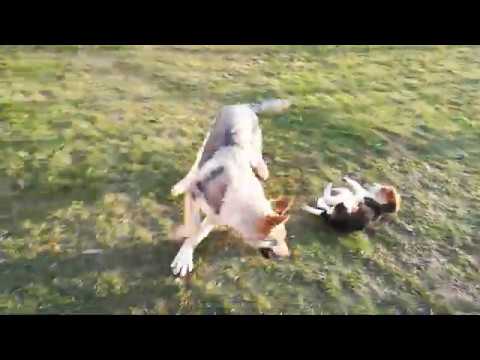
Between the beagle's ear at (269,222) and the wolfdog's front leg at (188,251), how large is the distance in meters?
0.63

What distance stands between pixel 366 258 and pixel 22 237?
3214mm

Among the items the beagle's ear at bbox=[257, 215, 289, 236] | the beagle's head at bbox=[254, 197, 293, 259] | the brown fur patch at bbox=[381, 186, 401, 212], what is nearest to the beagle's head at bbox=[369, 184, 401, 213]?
the brown fur patch at bbox=[381, 186, 401, 212]

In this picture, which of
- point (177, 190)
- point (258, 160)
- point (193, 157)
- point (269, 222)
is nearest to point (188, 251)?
point (177, 190)

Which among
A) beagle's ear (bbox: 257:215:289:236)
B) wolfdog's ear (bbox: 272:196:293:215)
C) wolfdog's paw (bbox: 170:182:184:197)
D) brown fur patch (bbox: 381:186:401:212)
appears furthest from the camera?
brown fur patch (bbox: 381:186:401:212)

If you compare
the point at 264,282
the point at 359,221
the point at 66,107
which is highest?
the point at 66,107

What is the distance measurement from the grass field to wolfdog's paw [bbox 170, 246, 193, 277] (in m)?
0.08

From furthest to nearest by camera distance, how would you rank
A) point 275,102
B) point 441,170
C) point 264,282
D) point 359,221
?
point 275,102
point 441,170
point 359,221
point 264,282

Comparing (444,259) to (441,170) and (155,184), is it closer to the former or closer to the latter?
(441,170)

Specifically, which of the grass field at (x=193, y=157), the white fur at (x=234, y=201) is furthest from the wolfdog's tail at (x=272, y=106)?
the white fur at (x=234, y=201)

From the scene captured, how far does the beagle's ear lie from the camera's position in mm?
4883

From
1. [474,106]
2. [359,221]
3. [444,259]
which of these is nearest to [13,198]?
[359,221]

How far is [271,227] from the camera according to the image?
4.98m

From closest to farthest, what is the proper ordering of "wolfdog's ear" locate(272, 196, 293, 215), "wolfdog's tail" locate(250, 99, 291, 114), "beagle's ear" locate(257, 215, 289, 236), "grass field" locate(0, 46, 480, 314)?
1. "beagle's ear" locate(257, 215, 289, 236)
2. "wolfdog's ear" locate(272, 196, 293, 215)
3. "grass field" locate(0, 46, 480, 314)
4. "wolfdog's tail" locate(250, 99, 291, 114)

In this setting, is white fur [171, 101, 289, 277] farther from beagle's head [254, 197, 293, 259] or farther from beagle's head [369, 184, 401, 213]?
beagle's head [369, 184, 401, 213]
